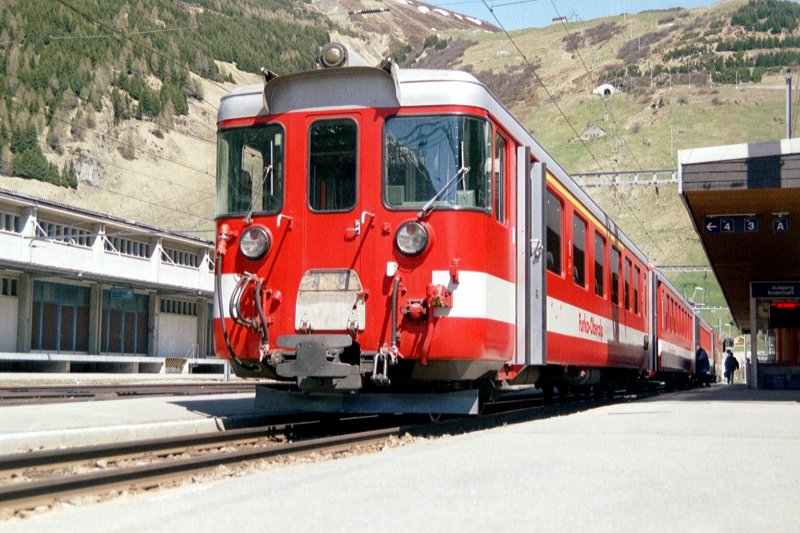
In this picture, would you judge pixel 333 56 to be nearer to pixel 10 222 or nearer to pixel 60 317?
pixel 10 222

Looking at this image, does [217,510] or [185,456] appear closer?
[217,510]

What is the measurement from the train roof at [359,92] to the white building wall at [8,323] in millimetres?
29729

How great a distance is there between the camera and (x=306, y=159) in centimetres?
1032

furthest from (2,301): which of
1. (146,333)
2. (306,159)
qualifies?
(306,159)

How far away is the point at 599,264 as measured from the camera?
16.0m

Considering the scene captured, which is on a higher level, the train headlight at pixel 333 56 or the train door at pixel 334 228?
the train headlight at pixel 333 56

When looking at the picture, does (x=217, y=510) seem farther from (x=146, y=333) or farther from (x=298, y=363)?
(x=146, y=333)

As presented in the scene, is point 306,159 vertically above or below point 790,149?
below

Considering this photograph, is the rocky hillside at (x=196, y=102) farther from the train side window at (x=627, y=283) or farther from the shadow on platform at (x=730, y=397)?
the train side window at (x=627, y=283)

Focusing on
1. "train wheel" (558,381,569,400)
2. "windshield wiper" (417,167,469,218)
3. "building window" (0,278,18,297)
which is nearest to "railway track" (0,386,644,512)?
"windshield wiper" (417,167,469,218)

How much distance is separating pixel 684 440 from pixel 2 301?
109 feet

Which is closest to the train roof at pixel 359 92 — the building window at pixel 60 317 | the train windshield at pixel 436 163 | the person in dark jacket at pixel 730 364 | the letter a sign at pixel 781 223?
the train windshield at pixel 436 163

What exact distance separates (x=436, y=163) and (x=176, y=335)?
40.7m

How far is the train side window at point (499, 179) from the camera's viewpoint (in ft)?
34.0
